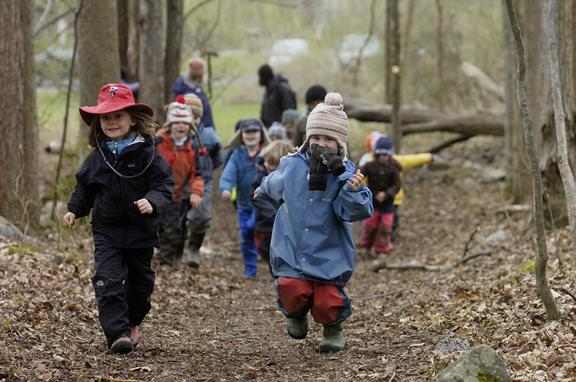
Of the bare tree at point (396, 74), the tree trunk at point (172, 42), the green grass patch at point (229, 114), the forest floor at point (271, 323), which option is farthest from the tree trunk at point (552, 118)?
the green grass patch at point (229, 114)

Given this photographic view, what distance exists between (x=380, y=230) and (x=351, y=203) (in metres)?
7.96

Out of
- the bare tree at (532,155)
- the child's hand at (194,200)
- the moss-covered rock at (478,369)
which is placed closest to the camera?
the moss-covered rock at (478,369)

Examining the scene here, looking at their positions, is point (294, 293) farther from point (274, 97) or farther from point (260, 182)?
point (274, 97)

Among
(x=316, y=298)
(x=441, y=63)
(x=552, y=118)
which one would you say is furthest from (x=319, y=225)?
(x=441, y=63)

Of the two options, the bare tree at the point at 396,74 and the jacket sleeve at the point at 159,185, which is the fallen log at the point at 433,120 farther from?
the jacket sleeve at the point at 159,185

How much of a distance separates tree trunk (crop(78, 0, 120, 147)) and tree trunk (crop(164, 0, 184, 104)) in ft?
15.2

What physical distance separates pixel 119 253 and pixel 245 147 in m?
5.38

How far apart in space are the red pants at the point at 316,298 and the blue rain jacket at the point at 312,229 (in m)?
0.06

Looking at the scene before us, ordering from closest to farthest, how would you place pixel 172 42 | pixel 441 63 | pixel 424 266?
1. pixel 424 266
2. pixel 172 42
3. pixel 441 63

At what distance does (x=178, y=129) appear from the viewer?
1112 centimetres

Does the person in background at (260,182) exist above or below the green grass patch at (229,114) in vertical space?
above

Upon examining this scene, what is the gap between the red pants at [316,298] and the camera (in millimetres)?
7223

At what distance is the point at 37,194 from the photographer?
12070 mm

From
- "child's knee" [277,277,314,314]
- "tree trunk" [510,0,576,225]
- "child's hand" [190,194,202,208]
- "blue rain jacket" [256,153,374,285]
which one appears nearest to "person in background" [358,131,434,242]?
"tree trunk" [510,0,576,225]
